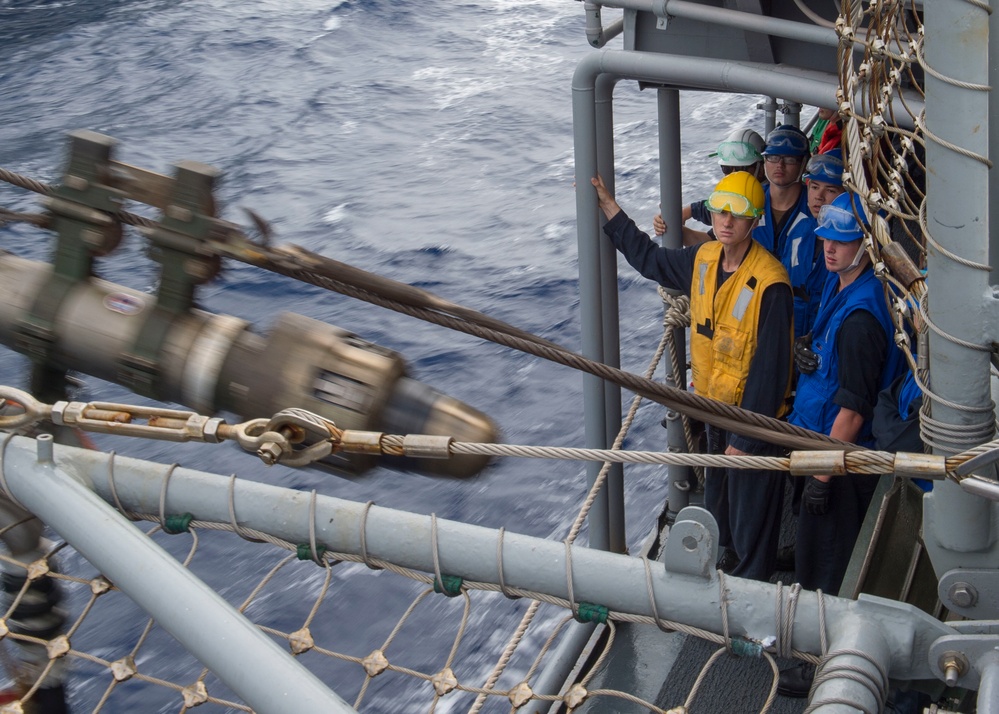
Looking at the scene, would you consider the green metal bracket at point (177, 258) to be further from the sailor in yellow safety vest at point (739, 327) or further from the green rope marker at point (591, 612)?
the sailor in yellow safety vest at point (739, 327)

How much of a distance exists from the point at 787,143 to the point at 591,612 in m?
3.22

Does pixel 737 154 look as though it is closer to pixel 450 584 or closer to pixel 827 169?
pixel 827 169

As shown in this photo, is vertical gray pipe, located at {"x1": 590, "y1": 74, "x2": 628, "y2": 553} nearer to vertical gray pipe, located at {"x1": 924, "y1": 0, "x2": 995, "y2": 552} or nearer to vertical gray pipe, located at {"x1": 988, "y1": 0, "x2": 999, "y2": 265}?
vertical gray pipe, located at {"x1": 988, "y1": 0, "x2": 999, "y2": 265}

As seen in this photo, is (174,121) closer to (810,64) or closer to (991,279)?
(810,64)

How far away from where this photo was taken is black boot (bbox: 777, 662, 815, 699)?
4.33 m

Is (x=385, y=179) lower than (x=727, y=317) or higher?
lower

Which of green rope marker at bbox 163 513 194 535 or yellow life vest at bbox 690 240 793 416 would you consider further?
yellow life vest at bbox 690 240 793 416

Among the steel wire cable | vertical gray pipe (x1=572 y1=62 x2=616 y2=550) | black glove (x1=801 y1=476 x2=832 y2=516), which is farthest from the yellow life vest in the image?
the steel wire cable

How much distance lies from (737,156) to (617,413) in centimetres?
147

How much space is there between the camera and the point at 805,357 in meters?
4.14

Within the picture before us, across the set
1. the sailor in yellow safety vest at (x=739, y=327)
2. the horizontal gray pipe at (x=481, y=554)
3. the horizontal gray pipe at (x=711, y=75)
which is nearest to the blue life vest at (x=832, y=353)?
the sailor in yellow safety vest at (x=739, y=327)

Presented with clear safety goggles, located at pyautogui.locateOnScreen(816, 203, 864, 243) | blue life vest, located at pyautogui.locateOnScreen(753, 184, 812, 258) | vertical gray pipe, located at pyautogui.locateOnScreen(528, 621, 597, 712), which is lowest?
vertical gray pipe, located at pyautogui.locateOnScreen(528, 621, 597, 712)

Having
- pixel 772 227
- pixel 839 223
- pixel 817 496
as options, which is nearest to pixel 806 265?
pixel 772 227

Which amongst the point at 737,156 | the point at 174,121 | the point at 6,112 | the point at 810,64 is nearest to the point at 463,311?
the point at 810,64
